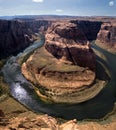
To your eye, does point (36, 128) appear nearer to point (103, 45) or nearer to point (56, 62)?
point (56, 62)

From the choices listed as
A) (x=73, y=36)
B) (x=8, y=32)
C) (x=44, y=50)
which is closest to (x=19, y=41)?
(x=8, y=32)

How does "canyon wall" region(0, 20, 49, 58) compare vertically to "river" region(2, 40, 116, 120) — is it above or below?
above

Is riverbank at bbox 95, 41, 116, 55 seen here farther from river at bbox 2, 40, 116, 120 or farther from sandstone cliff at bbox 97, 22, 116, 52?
river at bbox 2, 40, 116, 120

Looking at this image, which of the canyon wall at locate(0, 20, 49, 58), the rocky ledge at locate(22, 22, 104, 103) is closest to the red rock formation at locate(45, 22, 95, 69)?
the rocky ledge at locate(22, 22, 104, 103)

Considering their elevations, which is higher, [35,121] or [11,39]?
[11,39]

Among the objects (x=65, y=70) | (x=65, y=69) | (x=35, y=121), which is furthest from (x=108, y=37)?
(x=35, y=121)

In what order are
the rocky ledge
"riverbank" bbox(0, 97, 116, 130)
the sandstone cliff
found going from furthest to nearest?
the sandstone cliff, the rocky ledge, "riverbank" bbox(0, 97, 116, 130)

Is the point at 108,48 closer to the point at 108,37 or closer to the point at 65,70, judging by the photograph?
the point at 108,37

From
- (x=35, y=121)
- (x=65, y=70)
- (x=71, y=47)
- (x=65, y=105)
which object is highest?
(x=71, y=47)
